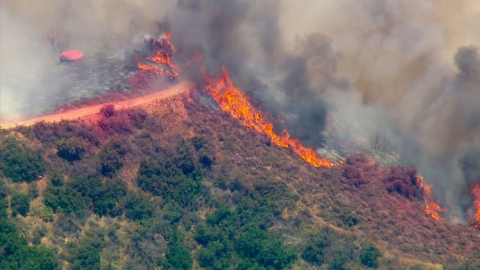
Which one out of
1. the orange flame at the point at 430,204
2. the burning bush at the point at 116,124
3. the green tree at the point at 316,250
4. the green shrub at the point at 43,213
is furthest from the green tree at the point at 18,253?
the orange flame at the point at 430,204

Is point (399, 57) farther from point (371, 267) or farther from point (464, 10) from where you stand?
point (371, 267)

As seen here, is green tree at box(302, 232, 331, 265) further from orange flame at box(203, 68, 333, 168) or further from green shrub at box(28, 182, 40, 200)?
green shrub at box(28, 182, 40, 200)

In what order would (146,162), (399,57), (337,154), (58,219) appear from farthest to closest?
(399,57) < (337,154) < (146,162) < (58,219)

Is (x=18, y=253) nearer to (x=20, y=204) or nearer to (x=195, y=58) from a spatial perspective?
(x=20, y=204)

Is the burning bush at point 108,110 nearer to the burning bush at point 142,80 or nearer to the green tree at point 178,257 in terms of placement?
the burning bush at point 142,80

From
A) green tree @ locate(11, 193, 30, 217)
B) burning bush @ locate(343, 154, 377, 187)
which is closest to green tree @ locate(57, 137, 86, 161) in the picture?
green tree @ locate(11, 193, 30, 217)

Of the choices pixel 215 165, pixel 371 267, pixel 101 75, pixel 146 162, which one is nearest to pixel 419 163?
pixel 371 267

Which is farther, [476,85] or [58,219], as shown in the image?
[476,85]

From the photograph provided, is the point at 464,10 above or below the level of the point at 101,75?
above
